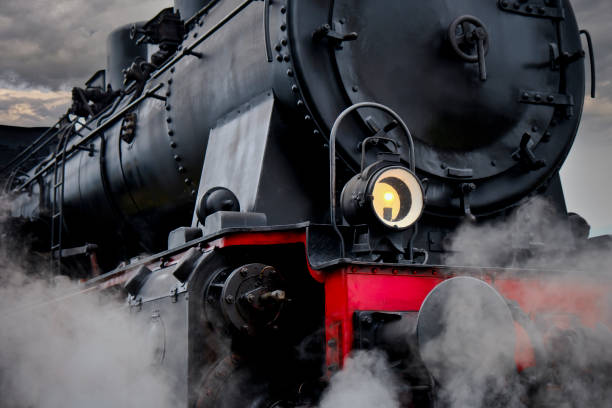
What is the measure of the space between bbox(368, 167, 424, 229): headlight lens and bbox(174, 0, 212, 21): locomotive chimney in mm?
2542

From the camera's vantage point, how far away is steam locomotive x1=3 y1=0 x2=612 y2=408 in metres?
1.97

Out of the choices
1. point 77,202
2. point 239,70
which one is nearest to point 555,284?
point 239,70

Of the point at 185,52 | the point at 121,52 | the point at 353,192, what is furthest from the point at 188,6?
the point at 353,192

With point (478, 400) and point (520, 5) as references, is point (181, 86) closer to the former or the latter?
point (520, 5)

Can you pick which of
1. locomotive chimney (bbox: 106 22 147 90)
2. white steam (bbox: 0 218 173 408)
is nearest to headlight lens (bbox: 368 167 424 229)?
white steam (bbox: 0 218 173 408)

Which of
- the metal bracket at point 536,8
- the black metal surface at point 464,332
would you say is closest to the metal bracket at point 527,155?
the metal bracket at point 536,8

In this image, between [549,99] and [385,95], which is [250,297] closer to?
[385,95]

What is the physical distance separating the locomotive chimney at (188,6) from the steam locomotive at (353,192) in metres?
0.23

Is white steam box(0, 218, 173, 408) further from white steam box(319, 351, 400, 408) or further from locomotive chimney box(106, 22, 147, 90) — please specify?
locomotive chimney box(106, 22, 147, 90)

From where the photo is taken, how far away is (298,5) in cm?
266

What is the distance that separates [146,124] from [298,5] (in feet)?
5.74

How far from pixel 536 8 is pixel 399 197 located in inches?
60.5

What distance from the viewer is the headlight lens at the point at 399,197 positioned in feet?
7.20

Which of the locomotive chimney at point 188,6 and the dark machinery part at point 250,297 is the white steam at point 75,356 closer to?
the dark machinery part at point 250,297
